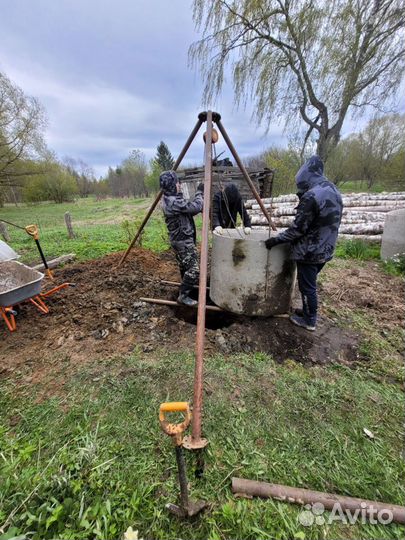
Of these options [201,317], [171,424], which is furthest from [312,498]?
[201,317]

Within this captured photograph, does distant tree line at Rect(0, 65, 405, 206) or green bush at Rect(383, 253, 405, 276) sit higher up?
distant tree line at Rect(0, 65, 405, 206)

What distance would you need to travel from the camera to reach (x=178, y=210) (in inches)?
121

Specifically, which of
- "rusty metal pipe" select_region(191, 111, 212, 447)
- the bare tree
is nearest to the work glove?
"rusty metal pipe" select_region(191, 111, 212, 447)

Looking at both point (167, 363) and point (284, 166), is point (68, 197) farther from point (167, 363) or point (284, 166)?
point (167, 363)

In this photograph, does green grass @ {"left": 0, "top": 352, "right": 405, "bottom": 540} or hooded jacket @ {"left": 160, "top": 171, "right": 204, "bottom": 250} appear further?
hooded jacket @ {"left": 160, "top": 171, "right": 204, "bottom": 250}

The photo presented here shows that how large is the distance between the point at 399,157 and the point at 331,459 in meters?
24.2

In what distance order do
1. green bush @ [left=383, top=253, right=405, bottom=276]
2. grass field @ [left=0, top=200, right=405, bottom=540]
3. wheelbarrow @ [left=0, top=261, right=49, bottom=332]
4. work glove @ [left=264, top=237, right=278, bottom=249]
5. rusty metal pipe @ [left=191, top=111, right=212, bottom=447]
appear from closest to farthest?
grass field @ [left=0, top=200, right=405, bottom=540] → rusty metal pipe @ [left=191, top=111, right=212, bottom=447] → work glove @ [left=264, top=237, right=278, bottom=249] → wheelbarrow @ [left=0, top=261, right=49, bottom=332] → green bush @ [left=383, top=253, right=405, bottom=276]

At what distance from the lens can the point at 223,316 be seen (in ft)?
11.2

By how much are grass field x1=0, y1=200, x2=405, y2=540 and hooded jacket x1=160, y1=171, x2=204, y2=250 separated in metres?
1.59

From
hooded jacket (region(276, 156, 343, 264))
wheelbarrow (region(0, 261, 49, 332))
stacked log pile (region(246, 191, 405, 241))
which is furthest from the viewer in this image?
stacked log pile (region(246, 191, 405, 241))

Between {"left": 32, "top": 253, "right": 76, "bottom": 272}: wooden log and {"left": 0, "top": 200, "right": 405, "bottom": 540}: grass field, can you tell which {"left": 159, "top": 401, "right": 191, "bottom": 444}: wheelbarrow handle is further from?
{"left": 32, "top": 253, "right": 76, "bottom": 272}: wooden log

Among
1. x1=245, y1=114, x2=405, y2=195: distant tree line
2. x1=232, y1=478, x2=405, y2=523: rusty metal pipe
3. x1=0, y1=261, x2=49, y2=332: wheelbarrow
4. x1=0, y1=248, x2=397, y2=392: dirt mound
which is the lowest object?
x1=232, y1=478, x2=405, y2=523: rusty metal pipe

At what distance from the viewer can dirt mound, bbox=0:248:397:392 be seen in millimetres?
2453

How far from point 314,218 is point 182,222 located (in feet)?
Answer: 5.47
